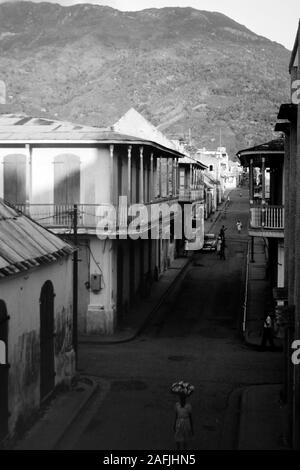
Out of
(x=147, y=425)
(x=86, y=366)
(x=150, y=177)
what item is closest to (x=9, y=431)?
(x=147, y=425)

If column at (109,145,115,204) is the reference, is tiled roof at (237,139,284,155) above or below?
above

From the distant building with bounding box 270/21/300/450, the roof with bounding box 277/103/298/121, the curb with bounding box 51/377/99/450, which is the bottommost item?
the curb with bounding box 51/377/99/450

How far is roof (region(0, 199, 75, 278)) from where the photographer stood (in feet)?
43.1

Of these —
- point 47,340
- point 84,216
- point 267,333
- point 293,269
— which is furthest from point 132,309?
point 293,269

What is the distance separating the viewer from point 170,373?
63.8 feet

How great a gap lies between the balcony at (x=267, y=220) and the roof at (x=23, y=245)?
8330mm

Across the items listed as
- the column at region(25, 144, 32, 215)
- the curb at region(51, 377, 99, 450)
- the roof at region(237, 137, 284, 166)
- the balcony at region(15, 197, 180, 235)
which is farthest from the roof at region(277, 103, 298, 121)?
the column at region(25, 144, 32, 215)

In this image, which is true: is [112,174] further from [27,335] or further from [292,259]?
[27,335]

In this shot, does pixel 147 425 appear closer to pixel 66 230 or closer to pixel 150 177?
pixel 66 230

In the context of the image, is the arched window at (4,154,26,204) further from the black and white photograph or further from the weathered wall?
the weathered wall

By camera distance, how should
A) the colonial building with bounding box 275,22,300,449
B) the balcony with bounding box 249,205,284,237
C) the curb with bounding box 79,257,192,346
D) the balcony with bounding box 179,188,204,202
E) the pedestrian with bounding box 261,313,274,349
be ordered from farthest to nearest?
the balcony with bounding box 179,188,204,202 < the balcony with bounding box 249,205,284,237 < the curb with bounding box 79,257,192,346 < the pedestrian with bounding box 261,313,274,349 < the colonial building with bounding box 275,22,300,449

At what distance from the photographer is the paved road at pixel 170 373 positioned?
14.3 meters

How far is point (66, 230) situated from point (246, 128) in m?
138

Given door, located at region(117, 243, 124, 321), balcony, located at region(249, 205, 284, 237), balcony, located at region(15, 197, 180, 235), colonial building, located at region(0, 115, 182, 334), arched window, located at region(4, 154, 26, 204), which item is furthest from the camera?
door, located at region(117, 243, 124, 321)
